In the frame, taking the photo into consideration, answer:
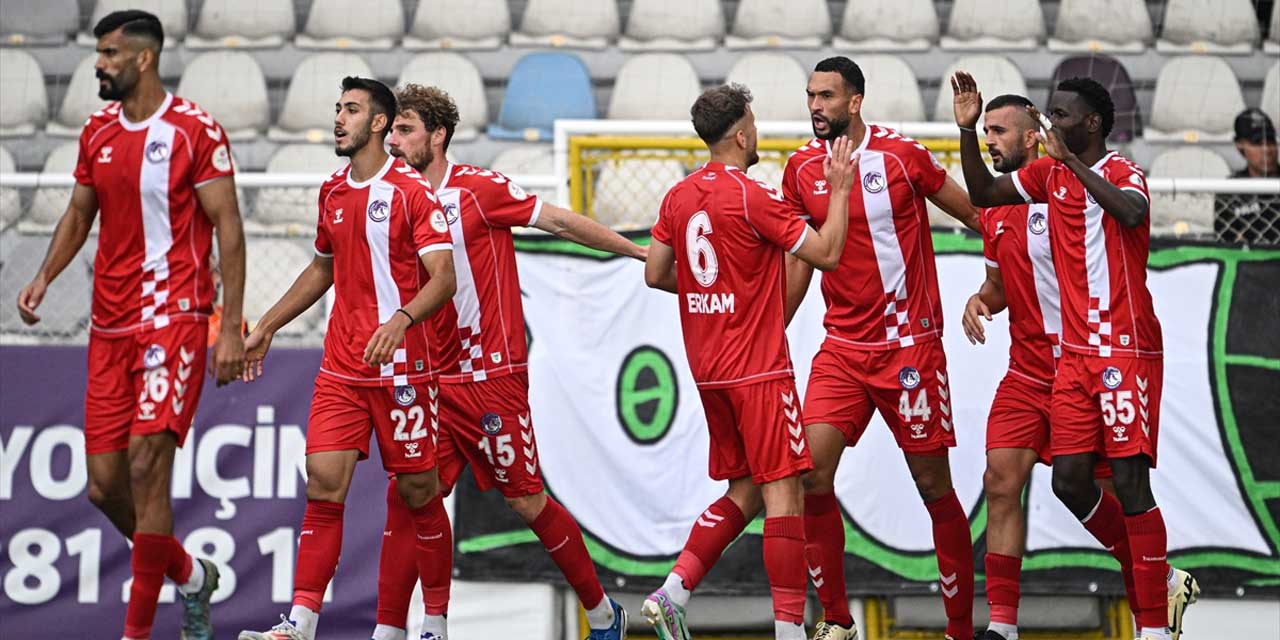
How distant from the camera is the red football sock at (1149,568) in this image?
6.71 metres

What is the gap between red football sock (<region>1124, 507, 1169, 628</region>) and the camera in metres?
6.71

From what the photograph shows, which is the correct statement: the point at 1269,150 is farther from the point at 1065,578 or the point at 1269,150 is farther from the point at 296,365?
the point at 296,365

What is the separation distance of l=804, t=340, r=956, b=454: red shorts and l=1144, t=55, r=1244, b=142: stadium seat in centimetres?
617

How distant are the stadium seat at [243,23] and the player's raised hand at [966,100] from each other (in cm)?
769

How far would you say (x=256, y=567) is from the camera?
882cm

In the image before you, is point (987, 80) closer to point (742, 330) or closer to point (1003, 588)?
point (1003, 588)

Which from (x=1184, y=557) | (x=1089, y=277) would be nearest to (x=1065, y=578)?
(x=1184, y=557)

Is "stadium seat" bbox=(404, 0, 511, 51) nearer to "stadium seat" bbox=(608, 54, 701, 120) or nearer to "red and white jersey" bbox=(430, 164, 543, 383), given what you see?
"stadium seat" bbox=(608, 54, 701, 120)

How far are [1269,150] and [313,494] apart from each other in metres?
6.85

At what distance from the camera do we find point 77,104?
499 inches

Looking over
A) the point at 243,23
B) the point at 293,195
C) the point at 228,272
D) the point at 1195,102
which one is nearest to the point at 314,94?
the point at 243,23

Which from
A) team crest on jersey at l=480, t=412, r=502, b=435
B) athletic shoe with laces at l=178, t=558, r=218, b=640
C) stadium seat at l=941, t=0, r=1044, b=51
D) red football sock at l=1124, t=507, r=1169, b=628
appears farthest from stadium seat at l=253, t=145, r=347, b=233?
stadium seat at l=941, t=0, r=1044, b=51

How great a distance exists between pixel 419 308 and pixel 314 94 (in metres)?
6.77

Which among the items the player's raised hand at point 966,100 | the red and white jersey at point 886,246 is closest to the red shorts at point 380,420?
the red and white jersey at point 886,246
